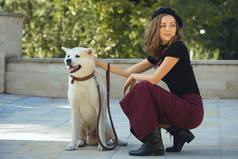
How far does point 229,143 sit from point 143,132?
1.23 meters

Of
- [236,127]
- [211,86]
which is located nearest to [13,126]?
[236,127]

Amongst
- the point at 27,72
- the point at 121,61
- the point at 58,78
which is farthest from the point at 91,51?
the point at 27,72

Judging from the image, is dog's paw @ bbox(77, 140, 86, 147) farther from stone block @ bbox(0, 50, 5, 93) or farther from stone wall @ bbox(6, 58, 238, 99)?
stone block @ bbox(0, 50, 5, 93)

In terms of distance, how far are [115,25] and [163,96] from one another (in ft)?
36.0

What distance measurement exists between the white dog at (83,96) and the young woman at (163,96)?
356mm

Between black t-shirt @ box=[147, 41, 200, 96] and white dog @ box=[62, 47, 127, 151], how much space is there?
72 centimetres

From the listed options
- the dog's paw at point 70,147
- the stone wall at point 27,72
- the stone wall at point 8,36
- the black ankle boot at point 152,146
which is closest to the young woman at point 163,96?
the black ankle boot at point 152,146

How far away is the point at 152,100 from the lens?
4.51 m

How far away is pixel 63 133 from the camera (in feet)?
19.5

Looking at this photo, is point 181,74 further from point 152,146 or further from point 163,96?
point 152,146

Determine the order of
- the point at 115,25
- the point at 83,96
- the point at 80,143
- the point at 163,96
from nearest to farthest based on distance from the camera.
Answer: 1. the point at 163,96
2. the point at 83,96
3. the point at 80,143
4. the point at 115,25

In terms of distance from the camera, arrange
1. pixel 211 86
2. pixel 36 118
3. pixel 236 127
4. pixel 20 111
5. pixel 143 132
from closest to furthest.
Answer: pixel 143 132, pixel 236 127, pixel 36 118, pixel 20 111, pixel 211 86

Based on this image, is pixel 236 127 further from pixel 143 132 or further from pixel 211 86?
pixel 211 86

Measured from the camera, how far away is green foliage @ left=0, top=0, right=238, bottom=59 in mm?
14664
